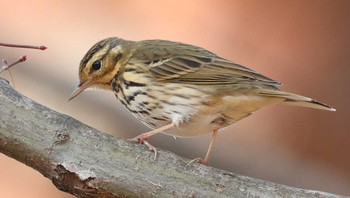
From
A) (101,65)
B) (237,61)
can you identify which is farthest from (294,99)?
(237,61)

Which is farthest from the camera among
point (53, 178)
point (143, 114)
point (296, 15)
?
point (296, 15)

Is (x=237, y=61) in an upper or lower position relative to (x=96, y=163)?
upper

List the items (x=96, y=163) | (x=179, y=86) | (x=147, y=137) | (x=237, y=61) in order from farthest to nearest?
(x=237, y=61)
(x=179, y=86)
(x=147, y=137)
(x=96, y=163)

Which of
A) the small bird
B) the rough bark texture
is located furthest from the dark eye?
the rough bark texture

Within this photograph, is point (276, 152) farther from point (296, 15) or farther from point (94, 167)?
point (94, 167)

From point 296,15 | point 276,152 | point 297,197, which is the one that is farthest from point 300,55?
point 297,197

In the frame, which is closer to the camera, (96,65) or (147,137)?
(147,137)

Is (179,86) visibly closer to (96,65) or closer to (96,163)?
(96,65)
